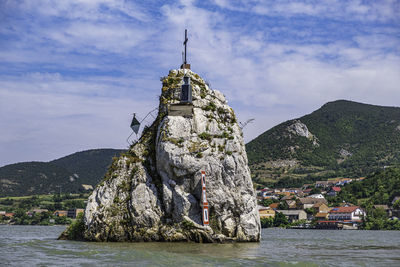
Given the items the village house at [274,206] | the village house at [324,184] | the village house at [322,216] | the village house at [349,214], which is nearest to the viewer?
the village house at [349,214]

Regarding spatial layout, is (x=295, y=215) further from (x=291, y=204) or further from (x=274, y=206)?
(x=291, y=204)

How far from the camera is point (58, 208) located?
472 feet

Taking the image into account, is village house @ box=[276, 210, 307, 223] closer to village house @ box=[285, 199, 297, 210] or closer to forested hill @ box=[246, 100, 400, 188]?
village house @ box=[285, 199, 297, 210]

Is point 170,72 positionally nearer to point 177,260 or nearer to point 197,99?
point 197,99

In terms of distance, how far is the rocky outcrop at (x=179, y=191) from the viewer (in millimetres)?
30344

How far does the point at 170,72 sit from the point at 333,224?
7262 cm

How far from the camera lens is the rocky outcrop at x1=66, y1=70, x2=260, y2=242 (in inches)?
1195

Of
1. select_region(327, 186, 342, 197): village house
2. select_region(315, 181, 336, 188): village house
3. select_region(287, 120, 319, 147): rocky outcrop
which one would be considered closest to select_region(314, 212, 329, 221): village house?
select_region(327, 186, 342, 197): village house

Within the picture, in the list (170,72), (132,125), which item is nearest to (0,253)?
(132,125)

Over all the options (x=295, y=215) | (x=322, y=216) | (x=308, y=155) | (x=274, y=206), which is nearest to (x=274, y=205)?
(x=274, y=206)

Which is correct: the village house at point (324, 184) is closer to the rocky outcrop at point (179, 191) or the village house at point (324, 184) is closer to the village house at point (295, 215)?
the village house at point (295, 215)

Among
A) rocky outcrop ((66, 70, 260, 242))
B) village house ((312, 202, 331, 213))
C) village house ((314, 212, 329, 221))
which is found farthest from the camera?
village house ((312, 202, 331, 213))

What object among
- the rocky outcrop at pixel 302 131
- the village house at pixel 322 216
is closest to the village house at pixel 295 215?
the village house at pixel 322 216

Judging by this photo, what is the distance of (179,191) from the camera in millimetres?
30594
